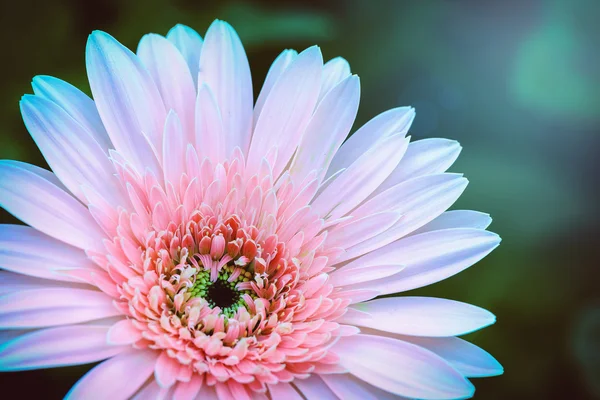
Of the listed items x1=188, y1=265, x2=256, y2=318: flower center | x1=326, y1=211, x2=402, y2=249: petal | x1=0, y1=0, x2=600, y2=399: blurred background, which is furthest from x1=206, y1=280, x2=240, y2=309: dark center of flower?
x1=0, y1=0, x2=600, y2=399: blurred background

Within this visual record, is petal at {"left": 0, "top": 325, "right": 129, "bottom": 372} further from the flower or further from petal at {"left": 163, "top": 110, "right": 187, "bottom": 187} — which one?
petal at {"left": 163, "top": 110, "right": 187, "bottom": 187}

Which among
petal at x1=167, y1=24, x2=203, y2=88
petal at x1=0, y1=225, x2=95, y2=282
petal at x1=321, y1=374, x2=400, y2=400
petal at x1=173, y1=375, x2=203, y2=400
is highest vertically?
petal at x1=167, y1=24, x2=203, y2=88

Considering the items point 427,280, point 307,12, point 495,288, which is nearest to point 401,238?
point 427,280

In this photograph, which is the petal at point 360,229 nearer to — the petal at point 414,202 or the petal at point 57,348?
the petal at point 414,202

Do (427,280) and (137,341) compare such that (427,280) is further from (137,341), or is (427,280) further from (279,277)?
(137,341)

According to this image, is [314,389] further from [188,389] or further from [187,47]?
[187,47]
